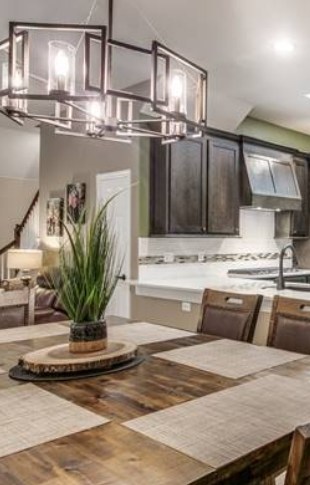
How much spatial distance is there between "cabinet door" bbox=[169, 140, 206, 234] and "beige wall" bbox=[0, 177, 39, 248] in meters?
4.56

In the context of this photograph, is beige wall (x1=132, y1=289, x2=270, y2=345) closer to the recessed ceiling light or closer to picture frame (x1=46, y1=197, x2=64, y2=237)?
picture frame (x1=46, y1=197, x2=64, y2=237)

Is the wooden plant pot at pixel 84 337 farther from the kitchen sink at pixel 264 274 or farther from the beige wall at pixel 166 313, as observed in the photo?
the kitchen sink at pixel 264 274

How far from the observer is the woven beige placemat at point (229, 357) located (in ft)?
6.41

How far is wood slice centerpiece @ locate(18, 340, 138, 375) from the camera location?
6.03 ft

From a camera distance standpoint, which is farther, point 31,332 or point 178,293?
point 178,293

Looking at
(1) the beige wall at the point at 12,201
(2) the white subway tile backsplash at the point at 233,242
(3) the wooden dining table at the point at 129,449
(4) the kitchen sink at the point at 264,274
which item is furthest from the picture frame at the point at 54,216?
(3) the wooden dining table at the point at 129,449

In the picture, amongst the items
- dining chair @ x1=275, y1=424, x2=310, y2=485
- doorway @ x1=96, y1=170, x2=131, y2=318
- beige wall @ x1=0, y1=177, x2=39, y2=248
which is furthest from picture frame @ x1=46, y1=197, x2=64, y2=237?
dining chair @ x1=275, y1=424, x2=310, y2=485

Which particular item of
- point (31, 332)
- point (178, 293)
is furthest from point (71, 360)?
point (178, 293)

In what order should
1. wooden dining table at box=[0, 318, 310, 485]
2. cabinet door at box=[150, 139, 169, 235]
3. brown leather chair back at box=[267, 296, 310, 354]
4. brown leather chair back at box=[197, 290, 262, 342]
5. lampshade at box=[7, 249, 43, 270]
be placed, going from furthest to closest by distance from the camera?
lampshade at box=[7, 249, 43, 270] → cabinet door at box=[150, 139, 169, 235] → brown leather chair back at box=[197, 290, 262, 342] → brown leather chair back at box=[267, 296, 310, 354] → wooden dining table at box=[0, 318, 310, 485]

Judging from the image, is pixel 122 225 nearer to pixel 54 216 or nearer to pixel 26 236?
pixel 54 216

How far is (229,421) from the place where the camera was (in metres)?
1.40

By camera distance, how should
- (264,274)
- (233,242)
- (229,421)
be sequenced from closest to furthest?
(229,421) → (264,274) → (233,242)

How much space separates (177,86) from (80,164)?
3.27 m

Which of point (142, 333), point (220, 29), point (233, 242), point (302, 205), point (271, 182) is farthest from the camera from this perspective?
point (302, 205)
